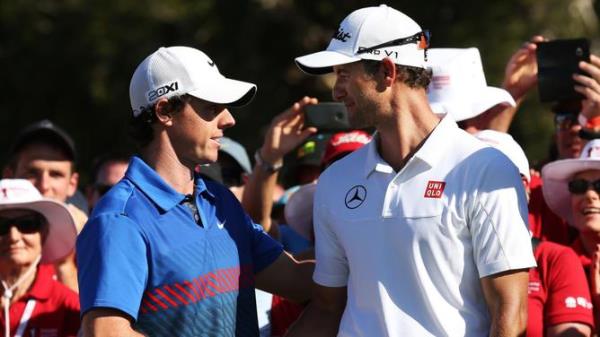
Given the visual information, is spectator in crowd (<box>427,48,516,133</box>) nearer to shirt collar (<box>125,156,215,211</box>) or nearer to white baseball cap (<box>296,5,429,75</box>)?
white baseball cap (<box>296,5,429,75</box>)

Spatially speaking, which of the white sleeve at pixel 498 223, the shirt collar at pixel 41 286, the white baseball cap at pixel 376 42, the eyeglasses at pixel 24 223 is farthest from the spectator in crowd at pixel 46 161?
the white sleeve at pixel 498 223

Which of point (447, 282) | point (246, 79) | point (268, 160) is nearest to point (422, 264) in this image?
point (447, 282)

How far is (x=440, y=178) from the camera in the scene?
5.81 m

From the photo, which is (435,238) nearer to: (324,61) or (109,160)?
(324,61)

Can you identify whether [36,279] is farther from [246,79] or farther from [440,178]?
[246,79]

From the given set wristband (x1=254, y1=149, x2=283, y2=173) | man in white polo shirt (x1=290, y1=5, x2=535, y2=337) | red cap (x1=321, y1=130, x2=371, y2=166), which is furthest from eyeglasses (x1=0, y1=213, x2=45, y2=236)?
man in white polo shirt (x1=290, y1=5, x2=535, y2=337)

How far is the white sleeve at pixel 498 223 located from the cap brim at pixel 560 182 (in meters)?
1.71

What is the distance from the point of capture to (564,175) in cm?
748

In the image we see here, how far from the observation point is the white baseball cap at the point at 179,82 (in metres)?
6.05

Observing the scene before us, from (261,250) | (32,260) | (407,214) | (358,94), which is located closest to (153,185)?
(261,250)

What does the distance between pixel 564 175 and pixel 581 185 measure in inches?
7.4

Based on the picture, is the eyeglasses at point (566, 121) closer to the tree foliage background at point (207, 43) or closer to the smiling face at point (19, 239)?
the smiling face at point (19, 239)

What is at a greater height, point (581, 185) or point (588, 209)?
point (581, 185)

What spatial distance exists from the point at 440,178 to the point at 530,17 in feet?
43.8
